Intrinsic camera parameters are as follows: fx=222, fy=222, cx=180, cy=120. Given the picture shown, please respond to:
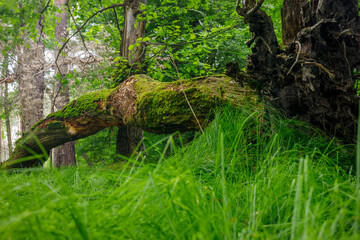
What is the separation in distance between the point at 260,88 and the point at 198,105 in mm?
727

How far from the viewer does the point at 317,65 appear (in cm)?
191

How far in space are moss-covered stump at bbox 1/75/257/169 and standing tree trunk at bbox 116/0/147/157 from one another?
97cm

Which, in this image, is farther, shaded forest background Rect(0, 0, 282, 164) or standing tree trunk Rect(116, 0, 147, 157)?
standing tree trunk Rect(116, 0, 147, 157)

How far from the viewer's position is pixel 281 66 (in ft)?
6.94

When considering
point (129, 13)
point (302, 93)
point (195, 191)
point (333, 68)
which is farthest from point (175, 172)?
point (129, 13)

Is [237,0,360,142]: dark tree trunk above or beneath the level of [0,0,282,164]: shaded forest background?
beneath

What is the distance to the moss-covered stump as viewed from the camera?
8.45 feet

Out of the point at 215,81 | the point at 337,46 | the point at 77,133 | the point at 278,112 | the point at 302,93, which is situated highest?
the point at 337,46

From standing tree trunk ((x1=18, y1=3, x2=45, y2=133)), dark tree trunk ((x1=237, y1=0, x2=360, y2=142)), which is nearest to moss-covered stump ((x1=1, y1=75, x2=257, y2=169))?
dark tree trunk ((x1=237, y1=0, x2=360, y2=142))

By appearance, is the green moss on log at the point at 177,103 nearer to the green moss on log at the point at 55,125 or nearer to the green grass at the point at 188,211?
the green grass at the point at 188,211

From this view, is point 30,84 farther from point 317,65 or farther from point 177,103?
point 317,65

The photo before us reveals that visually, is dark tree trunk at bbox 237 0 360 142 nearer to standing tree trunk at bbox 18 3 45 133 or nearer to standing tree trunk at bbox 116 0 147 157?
standing tree trunk at bbox 116 0 147 157

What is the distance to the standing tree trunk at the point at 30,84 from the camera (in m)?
8.09

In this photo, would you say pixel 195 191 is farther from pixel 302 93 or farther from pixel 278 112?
pixel 302 93
